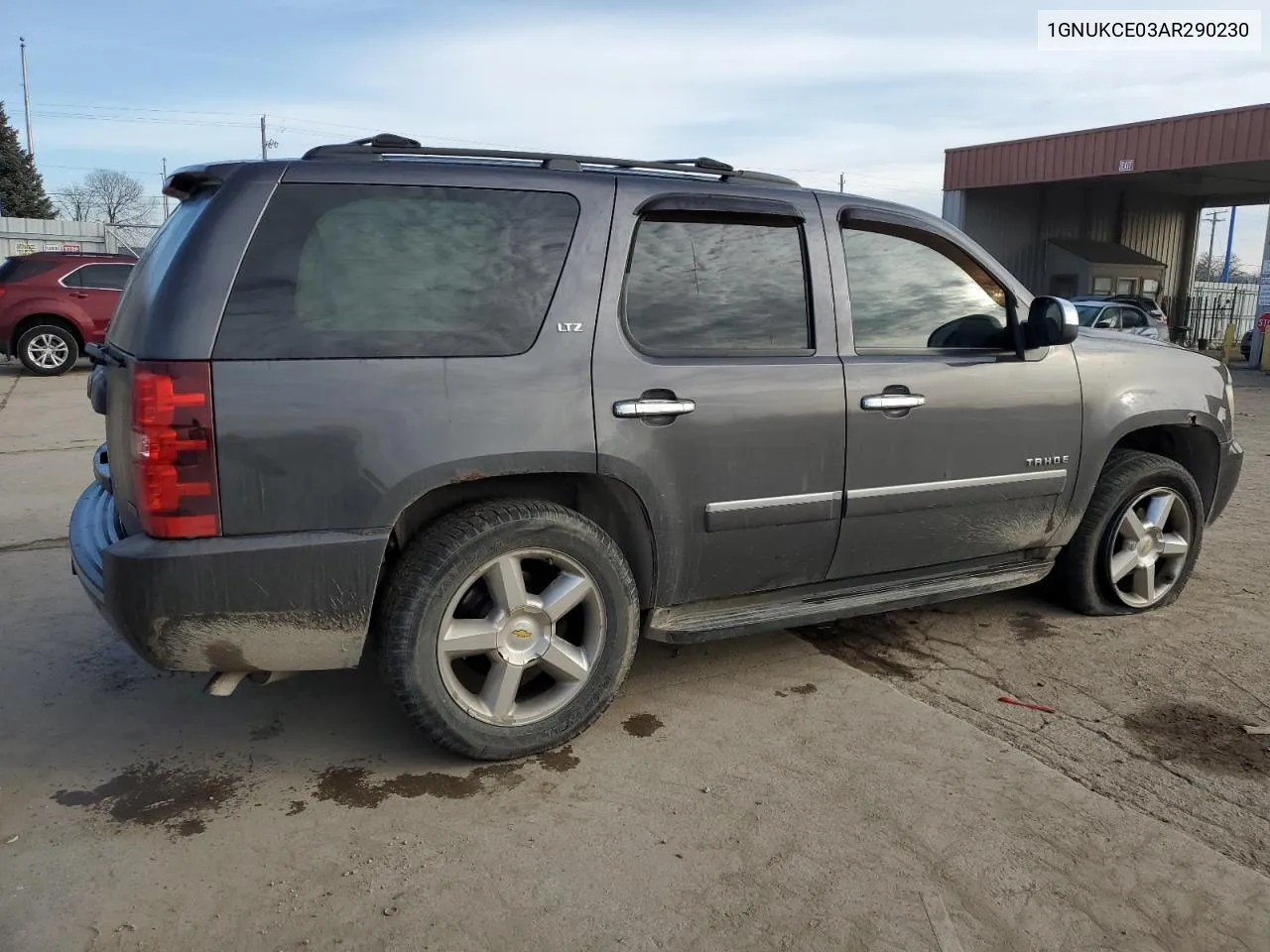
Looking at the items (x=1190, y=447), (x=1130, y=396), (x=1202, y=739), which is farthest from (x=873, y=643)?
(x=1190, y=447)

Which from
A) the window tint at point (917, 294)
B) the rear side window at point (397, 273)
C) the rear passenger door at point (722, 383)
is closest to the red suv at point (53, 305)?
the rear side window at point (397, 273)

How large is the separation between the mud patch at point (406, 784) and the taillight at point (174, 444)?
895 mm

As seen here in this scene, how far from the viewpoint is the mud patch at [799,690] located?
3.67 meters

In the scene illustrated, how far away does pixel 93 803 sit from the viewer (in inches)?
114

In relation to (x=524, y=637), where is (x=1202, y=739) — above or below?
below

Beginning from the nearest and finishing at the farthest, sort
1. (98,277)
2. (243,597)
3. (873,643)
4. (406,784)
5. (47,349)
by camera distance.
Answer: (243,597), (406,784), (873,643), (47,349), (98,277)

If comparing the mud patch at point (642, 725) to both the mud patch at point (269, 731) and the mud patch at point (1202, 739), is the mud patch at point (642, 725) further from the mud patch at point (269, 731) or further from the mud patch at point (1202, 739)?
the mud patch at point (1202, 739)

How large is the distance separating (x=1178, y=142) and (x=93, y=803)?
24.3 meters

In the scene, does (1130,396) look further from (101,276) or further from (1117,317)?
(101,276)

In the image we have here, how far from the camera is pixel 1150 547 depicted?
452cm

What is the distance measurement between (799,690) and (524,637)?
46.2 inches

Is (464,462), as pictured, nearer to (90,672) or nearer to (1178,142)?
(90,672)

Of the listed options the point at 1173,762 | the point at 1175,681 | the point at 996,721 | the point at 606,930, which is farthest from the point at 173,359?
→ the point at 1175,681

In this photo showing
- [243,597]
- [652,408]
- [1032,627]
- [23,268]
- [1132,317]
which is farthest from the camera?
[1132,317]
